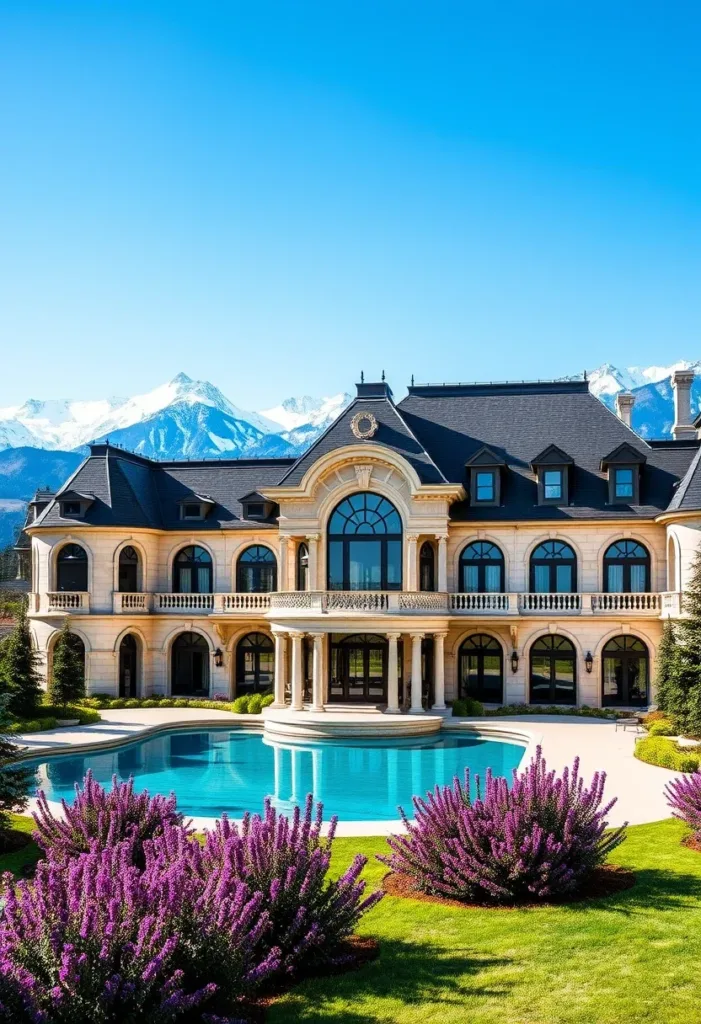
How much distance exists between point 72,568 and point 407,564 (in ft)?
44.3

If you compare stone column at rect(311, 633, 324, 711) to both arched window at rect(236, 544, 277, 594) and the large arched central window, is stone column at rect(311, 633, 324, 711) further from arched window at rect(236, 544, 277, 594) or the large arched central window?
arched window at rect(236, 544, 277, 594)

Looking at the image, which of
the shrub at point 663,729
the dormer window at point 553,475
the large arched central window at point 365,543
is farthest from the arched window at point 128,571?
the shrub at point 663,729

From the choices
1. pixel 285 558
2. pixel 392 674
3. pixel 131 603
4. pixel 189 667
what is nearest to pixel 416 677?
pixel 392 674

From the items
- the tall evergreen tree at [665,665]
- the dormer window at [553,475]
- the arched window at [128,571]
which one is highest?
the dormer window at [553,475]

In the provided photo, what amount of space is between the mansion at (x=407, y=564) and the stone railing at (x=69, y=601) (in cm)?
9

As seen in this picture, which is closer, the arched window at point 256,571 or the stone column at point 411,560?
the stone column at point 411,560

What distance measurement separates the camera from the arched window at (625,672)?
3459cm

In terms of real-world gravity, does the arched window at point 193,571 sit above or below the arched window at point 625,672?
above

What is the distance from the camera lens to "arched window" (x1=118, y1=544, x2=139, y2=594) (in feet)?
125

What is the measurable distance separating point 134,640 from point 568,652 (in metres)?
17.1

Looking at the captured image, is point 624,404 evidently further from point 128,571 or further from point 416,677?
point 128,571

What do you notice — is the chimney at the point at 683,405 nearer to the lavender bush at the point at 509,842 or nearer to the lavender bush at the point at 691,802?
the lavender bush at the point at 691,802

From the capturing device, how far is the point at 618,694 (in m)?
34.8

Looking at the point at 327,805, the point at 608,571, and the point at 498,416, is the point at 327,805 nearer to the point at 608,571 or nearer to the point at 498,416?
the point at 608,571
